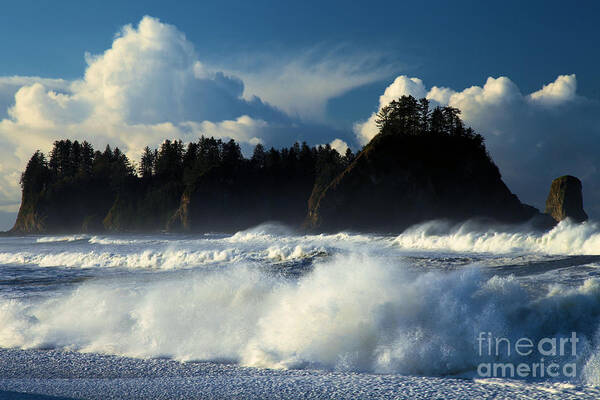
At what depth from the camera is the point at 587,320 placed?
5.00 metres

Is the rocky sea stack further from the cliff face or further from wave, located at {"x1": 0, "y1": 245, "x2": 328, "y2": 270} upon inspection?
wave, located at {"x1": 0, "y1": 245, "x2": 328, "y2": 270}

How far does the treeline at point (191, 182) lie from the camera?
6562 centimetres

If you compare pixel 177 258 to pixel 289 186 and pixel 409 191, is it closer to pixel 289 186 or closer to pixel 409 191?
pixel 409 191

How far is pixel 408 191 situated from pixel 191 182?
41789 millimetres

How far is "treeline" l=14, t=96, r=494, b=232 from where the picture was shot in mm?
65625

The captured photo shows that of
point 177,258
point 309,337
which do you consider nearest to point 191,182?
point 177,258

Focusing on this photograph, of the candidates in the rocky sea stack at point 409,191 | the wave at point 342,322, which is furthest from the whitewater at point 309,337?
the rocky sea stack at point 409,191

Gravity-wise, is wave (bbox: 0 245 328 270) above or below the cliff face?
below

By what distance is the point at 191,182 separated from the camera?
78250mm

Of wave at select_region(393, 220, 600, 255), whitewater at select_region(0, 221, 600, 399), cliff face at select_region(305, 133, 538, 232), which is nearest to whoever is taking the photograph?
whitewater at select_region(0, 221, 600, 399)

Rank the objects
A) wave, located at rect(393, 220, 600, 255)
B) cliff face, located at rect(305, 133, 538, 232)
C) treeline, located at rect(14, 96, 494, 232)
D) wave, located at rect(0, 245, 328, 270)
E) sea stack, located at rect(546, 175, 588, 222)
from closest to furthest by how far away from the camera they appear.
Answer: wave, located at rect(393, 220, 600, 255)
wave, located at rect(0, 245, 328, 270)
cliff face, located at rect(305, 133, 538, 232)
treeline, located at rect(14, 96, 494, 232)
sea stack, located at rect(546, 175, 588, 222)

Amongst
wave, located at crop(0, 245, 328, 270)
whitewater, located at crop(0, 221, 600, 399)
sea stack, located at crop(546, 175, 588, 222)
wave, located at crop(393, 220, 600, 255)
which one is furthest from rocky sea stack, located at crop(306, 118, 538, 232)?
whitewater, located at crop(0, 221, 600, 399)

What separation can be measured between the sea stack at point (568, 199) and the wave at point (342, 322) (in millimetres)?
78204

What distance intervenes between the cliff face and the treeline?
4.95m
